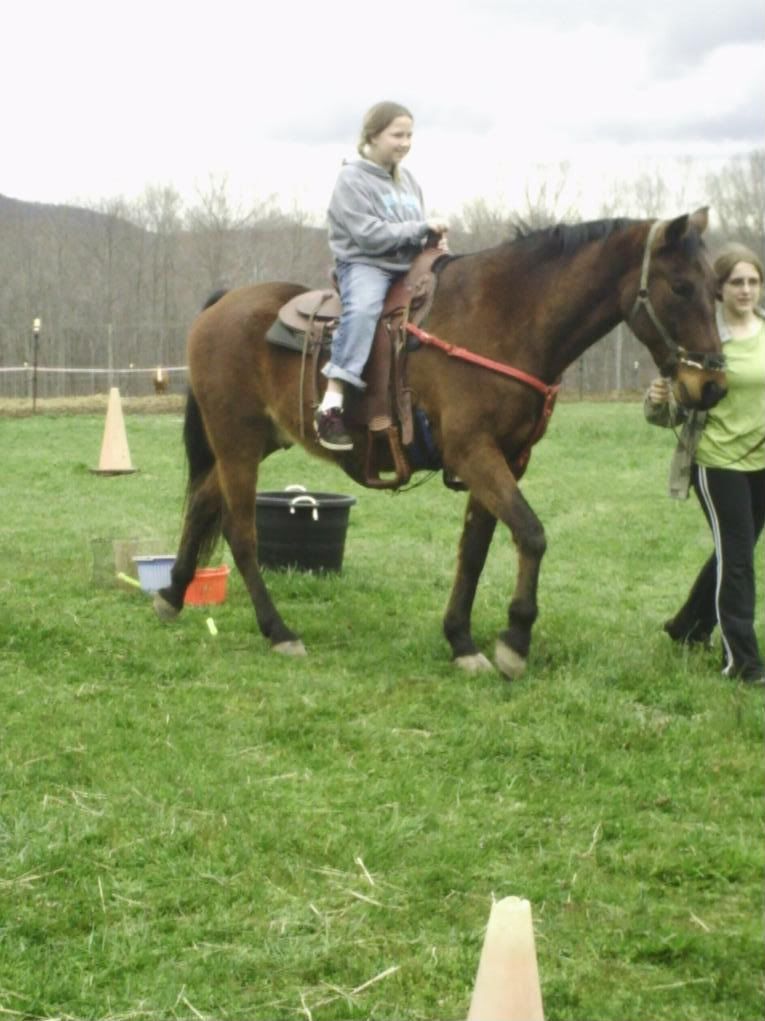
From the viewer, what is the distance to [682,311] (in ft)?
20.0

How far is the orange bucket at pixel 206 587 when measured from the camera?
8.49 metres

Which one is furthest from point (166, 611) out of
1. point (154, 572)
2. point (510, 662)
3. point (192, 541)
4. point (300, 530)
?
point (510, 662)

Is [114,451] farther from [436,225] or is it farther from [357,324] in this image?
[436,225]

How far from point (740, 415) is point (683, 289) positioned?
2.43 ft

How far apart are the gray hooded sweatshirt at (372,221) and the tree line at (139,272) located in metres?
29.1

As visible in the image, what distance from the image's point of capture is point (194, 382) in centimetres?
791

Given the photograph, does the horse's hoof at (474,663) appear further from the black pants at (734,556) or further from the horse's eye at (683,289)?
the horse's eye at (683,289)

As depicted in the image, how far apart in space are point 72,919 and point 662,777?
2.36 m

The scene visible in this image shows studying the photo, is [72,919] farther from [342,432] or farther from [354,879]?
[342,432]

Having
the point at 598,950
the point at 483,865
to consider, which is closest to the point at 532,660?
the point at 483,865

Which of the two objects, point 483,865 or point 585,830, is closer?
point 483,865

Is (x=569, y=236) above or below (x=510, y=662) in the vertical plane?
above

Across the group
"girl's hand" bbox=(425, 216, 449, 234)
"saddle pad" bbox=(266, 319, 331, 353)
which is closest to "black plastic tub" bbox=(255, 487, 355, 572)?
"saddle pad" bbox=(266, 319, 331, 353)

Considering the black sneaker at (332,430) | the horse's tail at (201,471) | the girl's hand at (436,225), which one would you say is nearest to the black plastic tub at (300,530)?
the horse's tail at (201,471)
